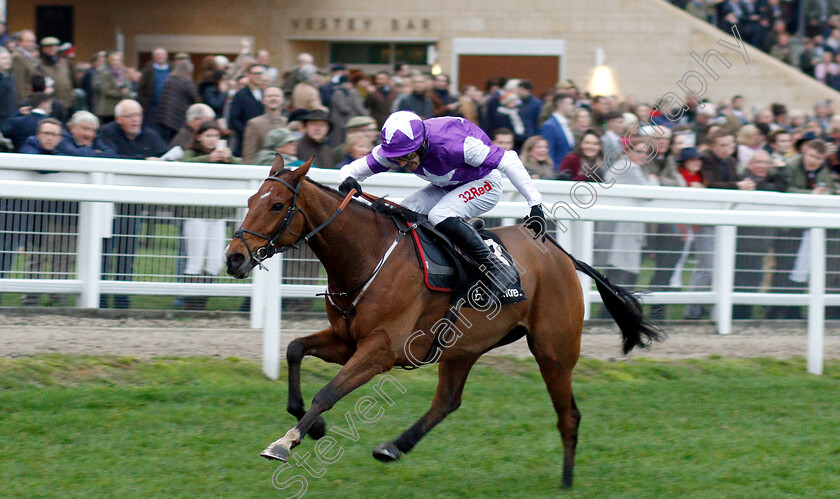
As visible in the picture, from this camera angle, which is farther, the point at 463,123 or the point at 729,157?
the point at 729,157

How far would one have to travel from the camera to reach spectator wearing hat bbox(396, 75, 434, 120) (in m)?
10.5

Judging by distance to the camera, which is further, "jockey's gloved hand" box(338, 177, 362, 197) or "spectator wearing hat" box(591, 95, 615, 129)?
"spectator wearing hat" box(591, 95, 615, 129)

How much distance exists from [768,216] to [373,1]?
41.7 ft

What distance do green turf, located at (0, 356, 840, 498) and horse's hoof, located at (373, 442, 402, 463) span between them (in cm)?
9

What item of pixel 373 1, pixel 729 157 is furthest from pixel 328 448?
pixel 373 1

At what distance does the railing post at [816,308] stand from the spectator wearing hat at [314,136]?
3.46 meters

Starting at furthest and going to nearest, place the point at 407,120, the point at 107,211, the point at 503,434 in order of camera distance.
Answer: the point at 107,211, the point at 503,434, the point at 407,120

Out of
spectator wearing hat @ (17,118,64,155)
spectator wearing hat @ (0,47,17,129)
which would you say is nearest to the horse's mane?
spectator wearing hat @ (17,118,64,155)

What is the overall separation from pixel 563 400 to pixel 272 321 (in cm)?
174

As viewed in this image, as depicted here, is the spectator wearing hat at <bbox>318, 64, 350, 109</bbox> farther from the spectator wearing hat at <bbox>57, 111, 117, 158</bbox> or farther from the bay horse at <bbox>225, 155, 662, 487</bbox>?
the bay horse at <bbox>225, 155, 662, 487</bbox>

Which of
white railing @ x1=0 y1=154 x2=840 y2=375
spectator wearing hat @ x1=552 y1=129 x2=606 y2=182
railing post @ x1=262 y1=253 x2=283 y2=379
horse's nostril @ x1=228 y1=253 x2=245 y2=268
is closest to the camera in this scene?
horse's nostril @ x1=228 y1=253 x2=245 y2=268

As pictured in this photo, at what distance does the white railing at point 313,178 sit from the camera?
552 centimetres

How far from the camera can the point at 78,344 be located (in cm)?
566

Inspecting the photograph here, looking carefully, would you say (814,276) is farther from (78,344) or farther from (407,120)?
(78,344)
